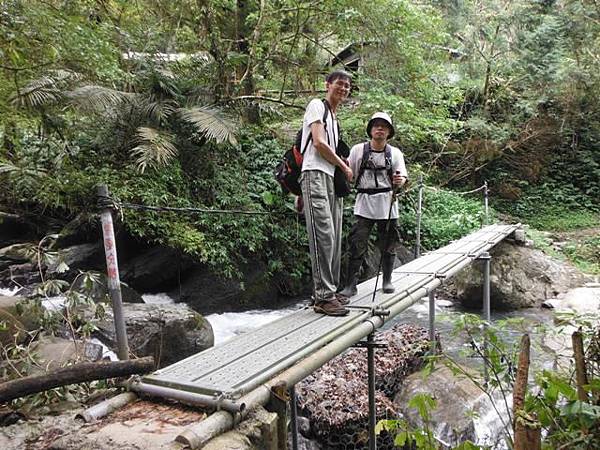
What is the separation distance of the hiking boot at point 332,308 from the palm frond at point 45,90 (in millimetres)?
4124

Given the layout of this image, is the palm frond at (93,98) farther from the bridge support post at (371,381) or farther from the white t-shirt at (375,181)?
the bridge support post at (371,381)

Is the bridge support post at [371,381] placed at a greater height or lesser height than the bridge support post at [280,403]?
lesser

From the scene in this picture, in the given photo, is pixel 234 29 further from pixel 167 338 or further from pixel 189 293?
pixel 167 338

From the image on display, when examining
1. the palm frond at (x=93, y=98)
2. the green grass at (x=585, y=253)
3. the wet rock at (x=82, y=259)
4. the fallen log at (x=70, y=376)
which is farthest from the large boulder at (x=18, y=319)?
the green grass at (x=585, y=253)

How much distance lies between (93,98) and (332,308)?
16.8 ft

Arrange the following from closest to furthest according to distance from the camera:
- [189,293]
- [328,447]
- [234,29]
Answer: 1. [328,447]
2. [189,293]
3. [234,29]

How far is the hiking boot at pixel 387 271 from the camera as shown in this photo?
420 cm

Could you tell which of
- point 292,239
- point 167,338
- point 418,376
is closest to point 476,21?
point 292,239

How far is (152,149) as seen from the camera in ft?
22.6

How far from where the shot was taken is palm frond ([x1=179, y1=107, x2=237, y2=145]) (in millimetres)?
7379

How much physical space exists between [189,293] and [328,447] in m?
4.20

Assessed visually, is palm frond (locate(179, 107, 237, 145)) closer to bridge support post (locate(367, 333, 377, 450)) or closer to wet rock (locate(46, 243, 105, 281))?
wet rock (locate(46, 243, 105, 281))

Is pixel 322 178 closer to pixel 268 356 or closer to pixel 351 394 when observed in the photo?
pixel 268 356

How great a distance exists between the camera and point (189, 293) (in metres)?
7.65
